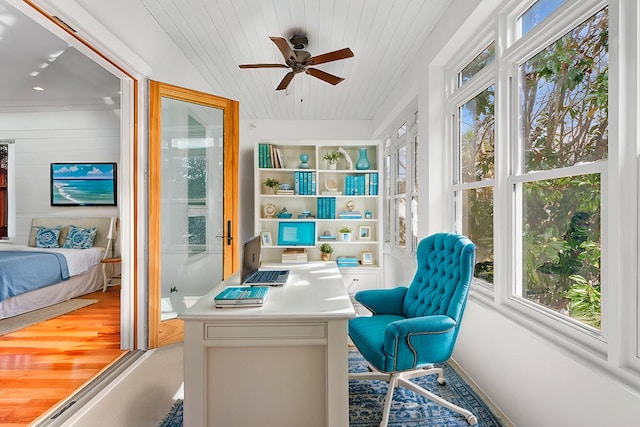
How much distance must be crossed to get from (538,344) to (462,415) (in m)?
0.63

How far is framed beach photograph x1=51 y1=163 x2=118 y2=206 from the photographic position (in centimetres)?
489

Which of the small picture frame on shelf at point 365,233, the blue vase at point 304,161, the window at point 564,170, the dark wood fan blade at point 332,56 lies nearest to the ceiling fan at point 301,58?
the dark wood fan blade at point 332,56

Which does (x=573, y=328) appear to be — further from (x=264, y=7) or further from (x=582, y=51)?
(x=264, y=7)

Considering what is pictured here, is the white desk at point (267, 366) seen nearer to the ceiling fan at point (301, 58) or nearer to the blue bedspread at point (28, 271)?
the ceiling fan at point (301, 58)

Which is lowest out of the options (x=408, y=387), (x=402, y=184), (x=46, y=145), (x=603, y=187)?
(x=408, y=387)

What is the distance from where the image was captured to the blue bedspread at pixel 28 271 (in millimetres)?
3414

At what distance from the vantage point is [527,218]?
1.82 metres

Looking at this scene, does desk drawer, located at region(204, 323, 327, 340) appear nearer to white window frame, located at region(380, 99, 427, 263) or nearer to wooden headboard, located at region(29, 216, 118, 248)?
white window frame, located at region(380, 99, 427, 263)

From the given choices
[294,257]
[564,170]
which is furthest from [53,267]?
[564,170]

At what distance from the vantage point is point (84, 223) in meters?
4.92

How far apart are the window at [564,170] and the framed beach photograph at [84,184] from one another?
523 centimetres

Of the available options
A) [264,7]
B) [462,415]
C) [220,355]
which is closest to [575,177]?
[462,415]

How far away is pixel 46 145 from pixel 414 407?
585 cm

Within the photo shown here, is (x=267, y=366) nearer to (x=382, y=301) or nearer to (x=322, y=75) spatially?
(x=382, y=301)
